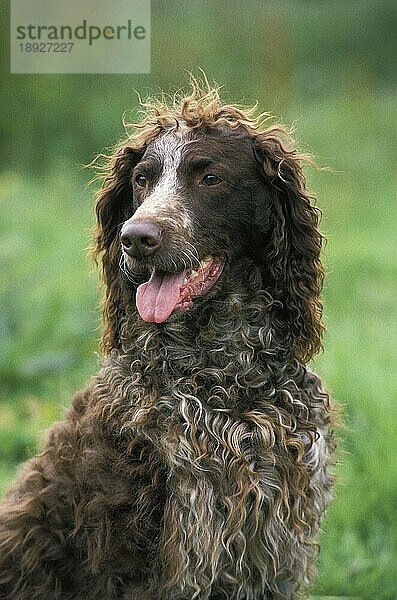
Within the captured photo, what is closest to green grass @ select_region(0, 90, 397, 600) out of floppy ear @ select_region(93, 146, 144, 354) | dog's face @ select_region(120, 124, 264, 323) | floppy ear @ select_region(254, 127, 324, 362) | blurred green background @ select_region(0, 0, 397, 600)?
blurred green background @ select_region(0, 0, 397, 600)

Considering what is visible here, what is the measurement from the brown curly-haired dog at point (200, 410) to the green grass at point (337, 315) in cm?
95

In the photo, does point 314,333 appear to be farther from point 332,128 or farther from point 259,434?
point 332,128

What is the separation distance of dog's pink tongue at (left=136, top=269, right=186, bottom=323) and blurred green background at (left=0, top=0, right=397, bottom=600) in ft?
7.58

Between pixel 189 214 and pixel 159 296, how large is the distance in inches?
12.5

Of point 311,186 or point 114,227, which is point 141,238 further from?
point 311,186

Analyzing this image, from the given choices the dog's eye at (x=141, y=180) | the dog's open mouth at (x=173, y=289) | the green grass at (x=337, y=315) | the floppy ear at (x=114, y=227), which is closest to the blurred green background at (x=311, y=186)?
the green grass at (x=337, y=315)

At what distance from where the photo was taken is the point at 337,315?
870 cm

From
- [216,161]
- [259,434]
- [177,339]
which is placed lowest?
[259,434]

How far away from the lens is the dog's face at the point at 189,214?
13.5 ft

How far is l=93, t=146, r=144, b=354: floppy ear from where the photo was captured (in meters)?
4.54

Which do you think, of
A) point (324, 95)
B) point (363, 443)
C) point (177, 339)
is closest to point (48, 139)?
point (324, 95)

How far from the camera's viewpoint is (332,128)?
1115 cm

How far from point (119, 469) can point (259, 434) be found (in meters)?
0.53

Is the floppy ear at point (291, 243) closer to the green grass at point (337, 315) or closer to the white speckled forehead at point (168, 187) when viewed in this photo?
the white speckled forehead at point (168, 187)
